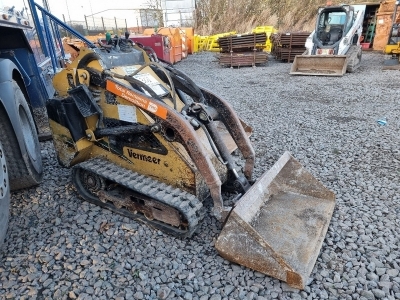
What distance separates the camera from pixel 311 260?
7.24 feet

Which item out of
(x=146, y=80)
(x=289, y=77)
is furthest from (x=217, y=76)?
(x=146, y=80)

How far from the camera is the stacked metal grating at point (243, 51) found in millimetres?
11992

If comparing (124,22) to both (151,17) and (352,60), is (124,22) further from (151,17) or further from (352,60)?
(352,60)

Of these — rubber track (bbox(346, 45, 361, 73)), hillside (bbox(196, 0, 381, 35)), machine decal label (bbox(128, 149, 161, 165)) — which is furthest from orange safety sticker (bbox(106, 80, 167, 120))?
hillside (bbox(196, 0, 381, 35))

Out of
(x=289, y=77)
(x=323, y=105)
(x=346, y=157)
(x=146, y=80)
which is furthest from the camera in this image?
(x=289, y=77)

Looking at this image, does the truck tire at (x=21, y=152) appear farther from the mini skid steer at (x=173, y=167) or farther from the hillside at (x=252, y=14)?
the hillside at (x=252, y=14)

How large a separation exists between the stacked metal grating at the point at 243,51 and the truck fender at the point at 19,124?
9735 millimetres

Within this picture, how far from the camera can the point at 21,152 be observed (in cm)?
288

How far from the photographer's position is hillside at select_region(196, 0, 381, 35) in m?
21.5

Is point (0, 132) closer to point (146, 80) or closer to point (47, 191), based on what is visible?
point (47, 191)

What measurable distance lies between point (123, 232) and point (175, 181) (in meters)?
0.63

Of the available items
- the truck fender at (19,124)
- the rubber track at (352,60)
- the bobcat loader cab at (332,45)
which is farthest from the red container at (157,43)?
the truck fender at (19,124)

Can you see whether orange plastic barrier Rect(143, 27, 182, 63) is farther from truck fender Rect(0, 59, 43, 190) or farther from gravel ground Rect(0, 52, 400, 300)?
truck fender Rect(0, 59, 43, 190)

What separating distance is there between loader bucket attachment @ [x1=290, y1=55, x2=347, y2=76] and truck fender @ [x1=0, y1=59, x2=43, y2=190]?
8.49 metres
